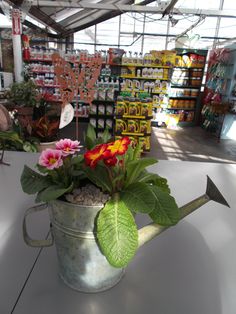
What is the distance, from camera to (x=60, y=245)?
0.60m

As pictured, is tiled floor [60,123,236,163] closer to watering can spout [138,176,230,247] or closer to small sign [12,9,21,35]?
small sign [12,9,21,35]

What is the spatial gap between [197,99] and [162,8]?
3.30 metres

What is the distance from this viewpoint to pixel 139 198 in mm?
524

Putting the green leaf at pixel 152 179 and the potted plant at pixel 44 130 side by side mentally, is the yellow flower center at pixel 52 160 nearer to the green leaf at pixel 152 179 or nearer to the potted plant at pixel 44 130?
the green leaf at pixel 152 179

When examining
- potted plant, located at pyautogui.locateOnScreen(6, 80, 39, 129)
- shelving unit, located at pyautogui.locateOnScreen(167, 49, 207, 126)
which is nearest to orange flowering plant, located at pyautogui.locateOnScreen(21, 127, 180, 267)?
potted plant, located at pyautogui.locateOnScreen(6, 80, 39, 129)

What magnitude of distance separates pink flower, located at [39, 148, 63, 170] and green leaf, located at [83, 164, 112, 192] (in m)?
0.07

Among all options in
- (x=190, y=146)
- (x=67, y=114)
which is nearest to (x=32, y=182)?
(x=67, y=114)

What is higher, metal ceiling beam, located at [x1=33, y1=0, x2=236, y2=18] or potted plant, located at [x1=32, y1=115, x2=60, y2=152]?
metal ceiling beam, located at [x1=33, y1=0, x2=236, y2=18]

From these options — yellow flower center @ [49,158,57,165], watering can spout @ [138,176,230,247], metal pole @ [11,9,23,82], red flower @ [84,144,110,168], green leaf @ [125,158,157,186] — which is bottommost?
watering can spout @ [138,176,230,247]

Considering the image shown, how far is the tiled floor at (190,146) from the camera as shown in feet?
17.3

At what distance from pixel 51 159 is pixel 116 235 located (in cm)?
22

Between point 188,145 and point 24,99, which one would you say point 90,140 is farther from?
point 188,145

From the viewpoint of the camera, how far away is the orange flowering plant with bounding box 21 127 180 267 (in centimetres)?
50

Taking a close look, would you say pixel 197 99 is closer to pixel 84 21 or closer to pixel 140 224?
pixel 84 21
